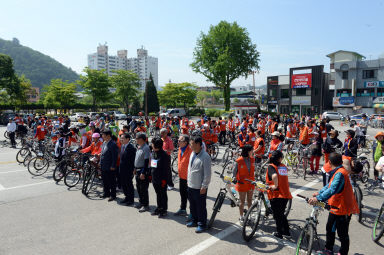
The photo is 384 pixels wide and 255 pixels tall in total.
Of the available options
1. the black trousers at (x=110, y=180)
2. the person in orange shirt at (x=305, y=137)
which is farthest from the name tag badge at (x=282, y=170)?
the person in orange shirt at (x=305, y=137)

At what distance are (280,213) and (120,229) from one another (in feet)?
10.6

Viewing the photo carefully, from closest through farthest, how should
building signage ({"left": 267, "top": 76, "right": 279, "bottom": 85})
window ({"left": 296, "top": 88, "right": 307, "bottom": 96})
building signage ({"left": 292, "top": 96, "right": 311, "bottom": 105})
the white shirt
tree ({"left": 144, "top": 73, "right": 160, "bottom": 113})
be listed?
1. the white shirt
2. building signage ({"left": 292, "top": 96, "right": 311, "bottom": 105})
3. window ({"left": 296, "top": 88, "right": 307, "bottom": 96})
4. building signage ({"left": 267, "top": 76, "right": 279, "bottom": 85})
5. tree ({"left": 144, "top": 73, "right": 160, "bottom": 113})

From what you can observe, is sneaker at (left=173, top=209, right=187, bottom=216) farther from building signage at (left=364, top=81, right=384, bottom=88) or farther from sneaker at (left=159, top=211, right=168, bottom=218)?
building signage at (left=364, top=81, right=384, bottom=88)

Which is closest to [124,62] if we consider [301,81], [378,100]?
[301,81]

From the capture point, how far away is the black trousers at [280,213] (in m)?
4.66

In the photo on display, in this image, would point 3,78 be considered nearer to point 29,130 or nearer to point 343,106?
point 29,130

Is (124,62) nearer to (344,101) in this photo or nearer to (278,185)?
(344,101)

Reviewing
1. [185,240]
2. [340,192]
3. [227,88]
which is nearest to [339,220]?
[340,192]

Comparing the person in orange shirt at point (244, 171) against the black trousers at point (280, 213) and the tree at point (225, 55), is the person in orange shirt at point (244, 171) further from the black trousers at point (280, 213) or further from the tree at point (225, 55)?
the tree at point (225, 55)

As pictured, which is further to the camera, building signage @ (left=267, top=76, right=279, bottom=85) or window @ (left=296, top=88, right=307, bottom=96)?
building signage @ (left=267, top=76, right=279, bottom=85)

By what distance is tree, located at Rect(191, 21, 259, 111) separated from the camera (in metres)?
47.3

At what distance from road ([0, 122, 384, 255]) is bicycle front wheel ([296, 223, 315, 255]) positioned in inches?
23.8

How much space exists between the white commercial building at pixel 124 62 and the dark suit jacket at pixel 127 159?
168 metres

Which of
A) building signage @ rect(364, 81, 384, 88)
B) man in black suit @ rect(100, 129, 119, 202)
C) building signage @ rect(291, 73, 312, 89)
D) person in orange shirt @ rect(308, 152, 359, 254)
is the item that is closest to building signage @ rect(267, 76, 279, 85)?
building signage @ rect(291, 73, 312, 89)
